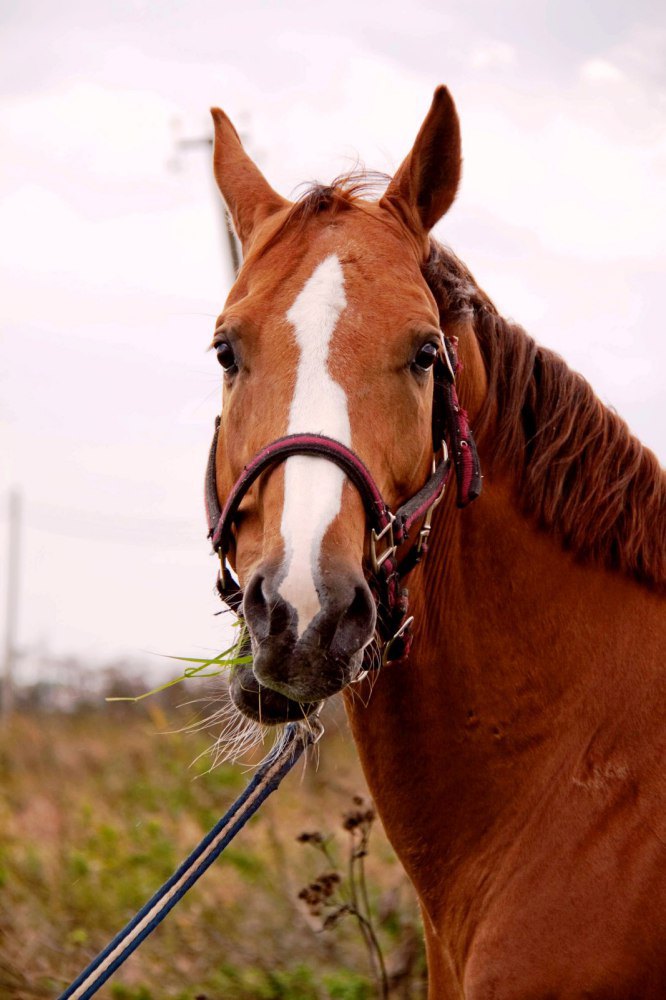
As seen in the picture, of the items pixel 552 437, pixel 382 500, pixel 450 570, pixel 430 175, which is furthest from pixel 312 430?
pixel 430 175

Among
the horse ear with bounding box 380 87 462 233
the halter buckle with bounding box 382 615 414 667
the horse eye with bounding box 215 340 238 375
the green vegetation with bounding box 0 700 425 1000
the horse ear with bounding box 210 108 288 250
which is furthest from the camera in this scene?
the green vegetation with bounding box 0 700 425 1000

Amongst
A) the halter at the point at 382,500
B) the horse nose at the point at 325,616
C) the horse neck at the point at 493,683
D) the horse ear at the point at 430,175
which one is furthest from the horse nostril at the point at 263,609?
the horse ear at the point at 430,175

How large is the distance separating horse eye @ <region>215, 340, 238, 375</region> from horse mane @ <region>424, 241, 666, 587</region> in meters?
0.68

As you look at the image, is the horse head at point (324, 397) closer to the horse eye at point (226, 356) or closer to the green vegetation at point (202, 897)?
the horse eye at point (226, 356)

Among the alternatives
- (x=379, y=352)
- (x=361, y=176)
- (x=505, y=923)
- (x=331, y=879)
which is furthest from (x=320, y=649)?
(x=331, y=879)

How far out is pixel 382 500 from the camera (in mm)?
2369

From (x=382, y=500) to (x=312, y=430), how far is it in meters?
0.25

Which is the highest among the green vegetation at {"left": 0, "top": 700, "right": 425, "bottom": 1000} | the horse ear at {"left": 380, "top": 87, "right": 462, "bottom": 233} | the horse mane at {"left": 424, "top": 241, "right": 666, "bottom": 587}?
the horse ear at {"left": 380, "top": 87, "right": 462, "bottom": 233}

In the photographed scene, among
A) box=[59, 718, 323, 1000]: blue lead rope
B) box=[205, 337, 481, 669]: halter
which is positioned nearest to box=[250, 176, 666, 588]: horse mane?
box=[205, 337, 481, 669]: halter

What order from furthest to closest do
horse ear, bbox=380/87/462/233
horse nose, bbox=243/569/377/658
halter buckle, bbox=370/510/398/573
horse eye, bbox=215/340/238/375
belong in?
horse ear, bbox=380/87/462/233
horse eye, bbox=215/340/238/375
halter buckle, bbox=370/510/398/573
horse nose, bbox=243/569/377/658

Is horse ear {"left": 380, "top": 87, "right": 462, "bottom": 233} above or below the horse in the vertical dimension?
above

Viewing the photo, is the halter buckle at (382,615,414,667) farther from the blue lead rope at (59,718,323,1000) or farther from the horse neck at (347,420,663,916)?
the blue lead rope at (59,718,323,1000)

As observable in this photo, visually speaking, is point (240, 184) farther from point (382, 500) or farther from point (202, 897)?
point (202, 897)

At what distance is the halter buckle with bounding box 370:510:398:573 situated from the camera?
238 cm
